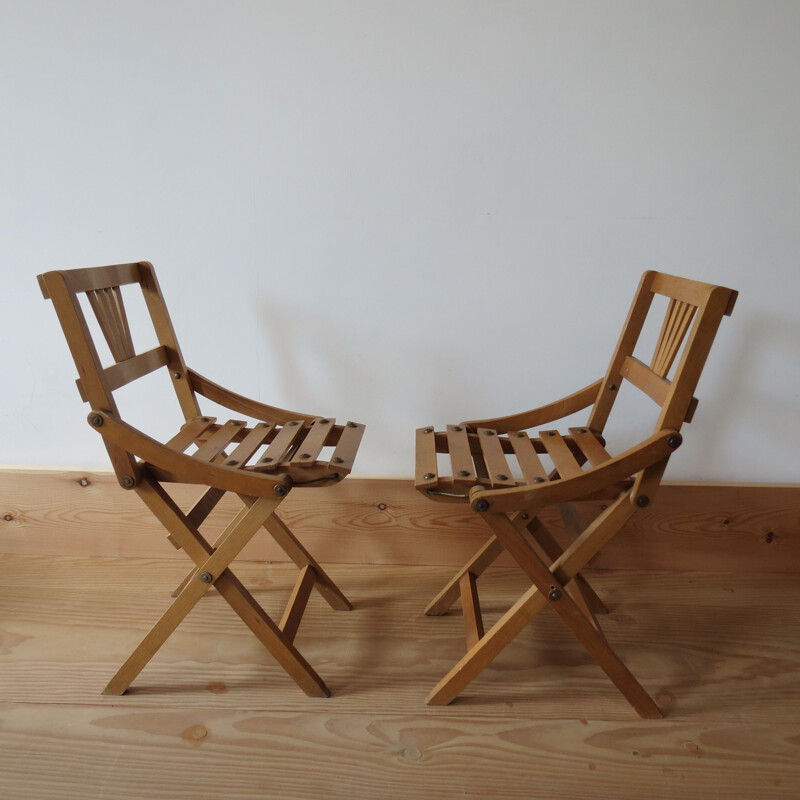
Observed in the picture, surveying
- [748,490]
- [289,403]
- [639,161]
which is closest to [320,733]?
[289,403]

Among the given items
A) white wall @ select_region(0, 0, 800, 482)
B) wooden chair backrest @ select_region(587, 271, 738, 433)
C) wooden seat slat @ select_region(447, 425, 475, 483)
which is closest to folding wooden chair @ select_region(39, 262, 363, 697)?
wooden seat slat @ select_region(447, 425, 475, 483)

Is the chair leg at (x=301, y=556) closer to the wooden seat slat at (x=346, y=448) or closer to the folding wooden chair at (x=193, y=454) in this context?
the folding wooden chair at (x=193, y=454)

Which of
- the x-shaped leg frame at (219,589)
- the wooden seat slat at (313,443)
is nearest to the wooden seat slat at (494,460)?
the wooden seat slat at (313,443)

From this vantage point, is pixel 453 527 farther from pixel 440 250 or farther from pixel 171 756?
pixel 171 756

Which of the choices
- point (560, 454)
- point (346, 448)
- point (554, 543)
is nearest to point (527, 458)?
point (560, 454)

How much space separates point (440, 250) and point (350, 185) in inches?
13.7

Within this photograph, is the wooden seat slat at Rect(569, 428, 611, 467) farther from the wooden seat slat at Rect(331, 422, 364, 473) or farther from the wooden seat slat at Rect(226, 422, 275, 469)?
the wooden seat slat at Rect(226, 422, 275, 469)

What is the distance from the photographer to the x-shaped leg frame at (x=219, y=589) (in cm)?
164

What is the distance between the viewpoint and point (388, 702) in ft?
5.70

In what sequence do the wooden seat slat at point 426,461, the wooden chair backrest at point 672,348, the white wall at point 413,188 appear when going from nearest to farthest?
1. the wooden chair backrest at point 672,348
2. the wooden seat slat at point 426,461
3. the white wall at point 413,188

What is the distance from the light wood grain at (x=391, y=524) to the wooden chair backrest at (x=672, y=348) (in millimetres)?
619

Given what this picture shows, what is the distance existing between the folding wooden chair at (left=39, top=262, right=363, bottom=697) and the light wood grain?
16.5 inches

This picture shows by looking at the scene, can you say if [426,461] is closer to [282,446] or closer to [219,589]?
[282,446]

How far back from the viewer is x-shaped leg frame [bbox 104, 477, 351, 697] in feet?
5.38
